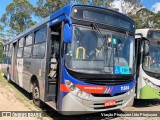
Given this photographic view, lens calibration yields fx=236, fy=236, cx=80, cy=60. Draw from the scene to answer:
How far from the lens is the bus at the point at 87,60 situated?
5699 millimetres

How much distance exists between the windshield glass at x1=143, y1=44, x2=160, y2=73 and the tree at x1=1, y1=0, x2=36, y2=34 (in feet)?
97.4

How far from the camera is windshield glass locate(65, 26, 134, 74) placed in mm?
5754

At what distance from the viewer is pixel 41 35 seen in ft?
25.3

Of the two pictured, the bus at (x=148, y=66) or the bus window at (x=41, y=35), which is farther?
the bus at (x=148, y=66)

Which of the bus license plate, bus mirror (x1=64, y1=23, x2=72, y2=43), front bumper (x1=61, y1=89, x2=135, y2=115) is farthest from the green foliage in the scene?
bus mirror (x1=64, y1=23, x2=72, y2=43)

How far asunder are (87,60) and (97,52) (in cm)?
37

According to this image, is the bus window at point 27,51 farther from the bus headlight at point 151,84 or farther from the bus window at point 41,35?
the bus headlight at point 151,84

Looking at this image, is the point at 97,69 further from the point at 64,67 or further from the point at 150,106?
the point at 150,106

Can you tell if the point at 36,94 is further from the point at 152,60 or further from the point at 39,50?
the point at 152,60

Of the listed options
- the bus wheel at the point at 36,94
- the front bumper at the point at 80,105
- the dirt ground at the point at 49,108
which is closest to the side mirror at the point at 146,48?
the dirt ground at the point at 49,108

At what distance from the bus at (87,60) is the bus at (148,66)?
1.66 m

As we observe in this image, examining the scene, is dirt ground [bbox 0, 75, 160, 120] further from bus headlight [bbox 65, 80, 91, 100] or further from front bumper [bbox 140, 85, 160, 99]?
bus headlight [bbox 65, 80, 91, 100]

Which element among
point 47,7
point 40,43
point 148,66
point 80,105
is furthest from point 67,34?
point 47,7

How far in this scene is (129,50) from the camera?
6816 millimetres
